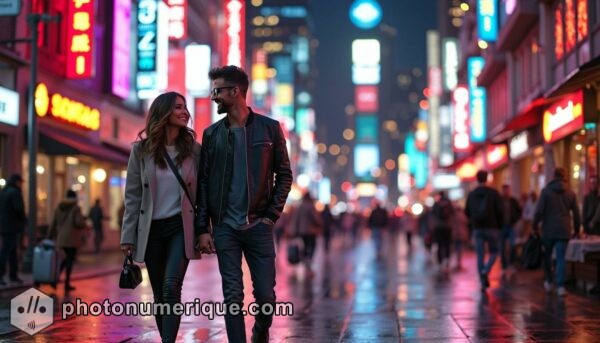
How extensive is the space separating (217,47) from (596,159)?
4204 cm

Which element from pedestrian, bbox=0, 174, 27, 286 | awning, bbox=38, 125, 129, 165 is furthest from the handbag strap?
awning, bbox=38, 125, 129, 165

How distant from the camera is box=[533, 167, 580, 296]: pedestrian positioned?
12.8 m

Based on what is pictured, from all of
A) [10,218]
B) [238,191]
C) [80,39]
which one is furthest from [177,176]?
[80,39]

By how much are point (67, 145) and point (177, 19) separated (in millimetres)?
12361

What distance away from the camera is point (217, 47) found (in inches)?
2274

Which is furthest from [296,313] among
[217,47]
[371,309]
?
[217,47]

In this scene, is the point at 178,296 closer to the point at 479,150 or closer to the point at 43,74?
the point at 43,74

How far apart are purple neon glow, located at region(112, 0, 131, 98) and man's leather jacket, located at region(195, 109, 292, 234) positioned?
22.6m

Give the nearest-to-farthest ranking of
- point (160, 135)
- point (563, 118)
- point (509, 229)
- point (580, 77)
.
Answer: point (160, 135) < point (580, 77) < point (509, 229) < point (563, 118)

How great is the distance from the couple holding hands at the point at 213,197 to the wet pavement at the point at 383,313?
237 cm

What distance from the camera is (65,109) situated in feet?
84.4

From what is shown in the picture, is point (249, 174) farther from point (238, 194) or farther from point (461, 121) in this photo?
point (461, 121)

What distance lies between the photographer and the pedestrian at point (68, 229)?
48.0 ft

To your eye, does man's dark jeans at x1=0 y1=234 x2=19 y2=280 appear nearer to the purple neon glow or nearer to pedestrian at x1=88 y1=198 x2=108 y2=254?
pedestrian at x1=88 y1=198 x2=108 y2=254
